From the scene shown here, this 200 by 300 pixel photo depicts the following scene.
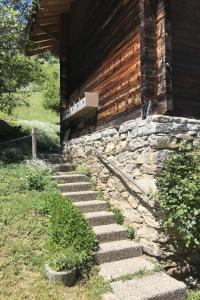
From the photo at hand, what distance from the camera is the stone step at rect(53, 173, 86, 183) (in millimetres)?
8813

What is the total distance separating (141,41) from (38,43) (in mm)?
7390

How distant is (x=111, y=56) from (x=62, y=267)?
505 cm

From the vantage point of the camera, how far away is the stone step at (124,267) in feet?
18.6

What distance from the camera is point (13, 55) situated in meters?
11.2

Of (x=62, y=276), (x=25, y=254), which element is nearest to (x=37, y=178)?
(x=25, y=254)

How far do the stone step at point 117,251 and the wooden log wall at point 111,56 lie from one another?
266 centimetres

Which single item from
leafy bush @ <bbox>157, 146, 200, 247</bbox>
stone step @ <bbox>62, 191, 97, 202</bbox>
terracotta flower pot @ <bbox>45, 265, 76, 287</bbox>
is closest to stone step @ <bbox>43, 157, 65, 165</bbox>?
stone step @ <bbox>62, 191, 97, 202</bbox>

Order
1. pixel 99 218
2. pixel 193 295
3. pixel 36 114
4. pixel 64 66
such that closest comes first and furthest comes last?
pixel 193 295 → pixel 99 218 → pixel 64 66 → pixel 36 114

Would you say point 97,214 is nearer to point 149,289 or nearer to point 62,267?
point 62,267

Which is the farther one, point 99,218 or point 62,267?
point 99,218

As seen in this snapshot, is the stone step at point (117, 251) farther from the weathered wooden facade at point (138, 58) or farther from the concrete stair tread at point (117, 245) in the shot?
the weathered wooden facade at point (138, 58)

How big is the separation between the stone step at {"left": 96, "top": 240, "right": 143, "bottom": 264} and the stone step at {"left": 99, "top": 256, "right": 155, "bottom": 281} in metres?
0.09

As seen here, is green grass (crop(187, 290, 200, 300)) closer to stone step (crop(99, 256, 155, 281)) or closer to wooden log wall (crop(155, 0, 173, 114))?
stone step (crop(99, 256, 155, 281))

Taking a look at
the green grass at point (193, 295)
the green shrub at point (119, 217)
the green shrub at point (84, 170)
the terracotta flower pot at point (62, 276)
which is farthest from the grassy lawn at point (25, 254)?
the green shrub at point (84, 170)
